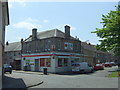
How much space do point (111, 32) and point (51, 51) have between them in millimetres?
12683

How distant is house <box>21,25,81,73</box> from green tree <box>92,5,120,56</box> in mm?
8866

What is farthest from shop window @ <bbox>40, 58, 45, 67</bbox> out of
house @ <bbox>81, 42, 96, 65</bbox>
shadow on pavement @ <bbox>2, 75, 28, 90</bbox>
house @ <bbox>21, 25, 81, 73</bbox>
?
shadow on pavement @ <bbox>2, 75, 28, 90</bbox>

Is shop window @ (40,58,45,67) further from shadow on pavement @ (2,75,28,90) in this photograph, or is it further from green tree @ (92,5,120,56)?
shadow on pavement @ (2,75,28,90)

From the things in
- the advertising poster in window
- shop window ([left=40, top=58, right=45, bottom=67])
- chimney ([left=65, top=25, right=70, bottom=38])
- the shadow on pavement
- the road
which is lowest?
the road

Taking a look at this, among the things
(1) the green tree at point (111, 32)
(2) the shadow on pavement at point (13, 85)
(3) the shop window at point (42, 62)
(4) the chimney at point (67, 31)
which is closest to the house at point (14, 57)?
(3) the shop window at point (42, 62)

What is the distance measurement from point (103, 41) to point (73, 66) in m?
6.84

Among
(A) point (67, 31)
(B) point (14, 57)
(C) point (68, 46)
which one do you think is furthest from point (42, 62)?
(B) point (14, 57)

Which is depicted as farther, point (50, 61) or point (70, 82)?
point (50, 61)

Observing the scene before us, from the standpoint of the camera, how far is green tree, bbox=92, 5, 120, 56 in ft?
79.0

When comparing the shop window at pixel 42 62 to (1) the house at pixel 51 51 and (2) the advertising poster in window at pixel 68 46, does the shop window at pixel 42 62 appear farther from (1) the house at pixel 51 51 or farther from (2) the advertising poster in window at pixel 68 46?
(2) the advertising poster in window at pixel 68 46

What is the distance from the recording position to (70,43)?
124 feet

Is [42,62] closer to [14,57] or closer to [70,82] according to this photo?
[14,57]

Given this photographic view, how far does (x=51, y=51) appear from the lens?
33.9 m

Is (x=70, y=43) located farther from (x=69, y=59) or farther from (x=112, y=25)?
(x=112, y=25)
